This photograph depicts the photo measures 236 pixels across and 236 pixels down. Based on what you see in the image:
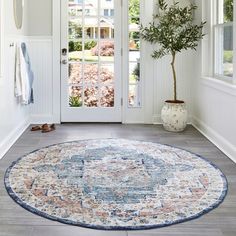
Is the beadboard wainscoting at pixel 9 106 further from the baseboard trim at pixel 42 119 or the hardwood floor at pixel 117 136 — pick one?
the baseboard trim at pixel 42 119

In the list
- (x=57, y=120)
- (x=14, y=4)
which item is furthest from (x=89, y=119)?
(x=14, y=4)

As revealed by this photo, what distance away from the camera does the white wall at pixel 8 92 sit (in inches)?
173

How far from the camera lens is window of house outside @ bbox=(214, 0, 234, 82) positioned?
4.63 meters

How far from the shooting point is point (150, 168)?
3.80 meters

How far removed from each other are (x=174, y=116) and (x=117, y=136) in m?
0.80

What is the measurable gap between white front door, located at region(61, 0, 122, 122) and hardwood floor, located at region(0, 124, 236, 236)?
10.9 inches

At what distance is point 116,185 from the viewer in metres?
3.31

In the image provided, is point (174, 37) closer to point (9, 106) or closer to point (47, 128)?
point (47, 128)

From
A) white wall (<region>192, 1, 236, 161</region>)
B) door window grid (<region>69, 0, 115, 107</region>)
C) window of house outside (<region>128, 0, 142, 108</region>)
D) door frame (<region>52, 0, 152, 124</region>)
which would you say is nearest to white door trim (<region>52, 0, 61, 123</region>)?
door frame (<region>52, 0, 152, 124</region>)

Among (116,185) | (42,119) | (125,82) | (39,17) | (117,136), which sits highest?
(39,17)

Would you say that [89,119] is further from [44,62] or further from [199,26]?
[199,26]

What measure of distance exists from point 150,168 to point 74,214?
123cm

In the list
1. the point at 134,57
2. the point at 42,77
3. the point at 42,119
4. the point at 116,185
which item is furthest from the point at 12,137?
the point at 134,57

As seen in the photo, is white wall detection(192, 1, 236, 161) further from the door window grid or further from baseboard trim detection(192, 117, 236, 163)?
the door window grid
